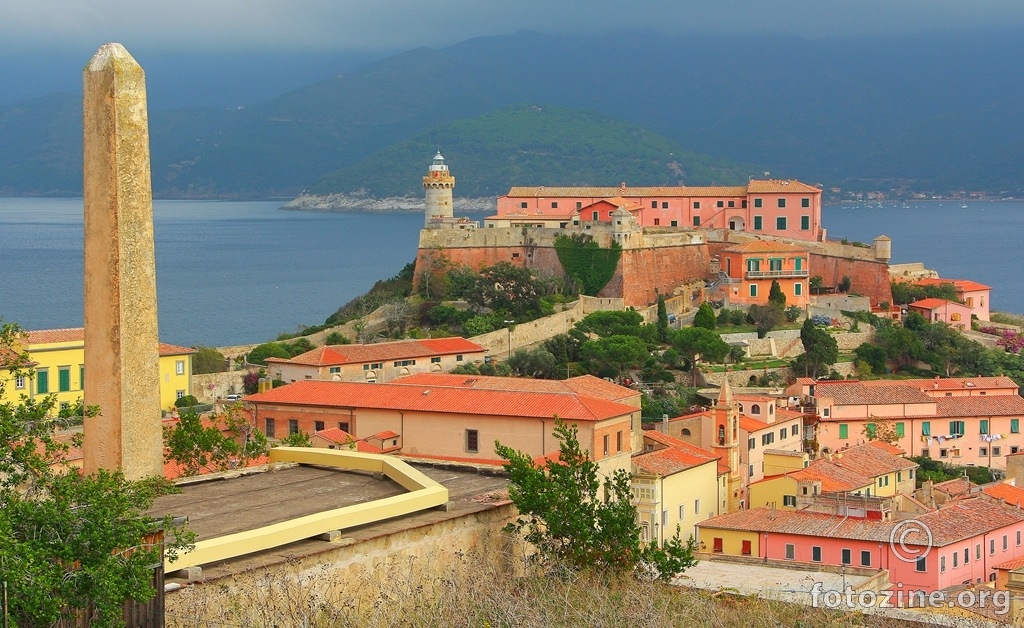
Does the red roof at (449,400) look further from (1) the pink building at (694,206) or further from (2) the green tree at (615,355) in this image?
(1) the pink building at (694,206)

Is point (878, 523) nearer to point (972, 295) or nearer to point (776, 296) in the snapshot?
point (776, 296)

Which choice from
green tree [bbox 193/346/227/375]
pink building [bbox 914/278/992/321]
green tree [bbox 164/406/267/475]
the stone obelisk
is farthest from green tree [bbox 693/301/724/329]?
the stone obelisk

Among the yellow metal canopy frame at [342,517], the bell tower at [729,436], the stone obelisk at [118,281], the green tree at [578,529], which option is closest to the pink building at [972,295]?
the bell tower at [729,436]

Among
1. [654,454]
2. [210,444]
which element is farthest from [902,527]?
[210,444]

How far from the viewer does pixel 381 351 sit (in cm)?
4381

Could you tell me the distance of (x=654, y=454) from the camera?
31859 millimetres

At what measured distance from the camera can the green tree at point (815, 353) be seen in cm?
4722

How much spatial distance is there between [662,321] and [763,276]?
5.05m

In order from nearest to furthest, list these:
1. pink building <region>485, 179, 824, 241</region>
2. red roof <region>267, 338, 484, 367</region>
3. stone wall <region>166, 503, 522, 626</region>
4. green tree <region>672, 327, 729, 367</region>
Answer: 1. stone wall <region>166, 503, 522, 626</region>
2. red roof <region>267, 338, 484, 367</region>
3. green tree <region>672, 327, 729, 367</region>
4. pink building <region>485, 179, 824, 241</region>

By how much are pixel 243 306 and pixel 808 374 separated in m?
48.4

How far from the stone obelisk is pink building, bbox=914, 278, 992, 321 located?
48376 millimetres

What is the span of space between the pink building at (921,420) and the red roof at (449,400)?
1481 cm

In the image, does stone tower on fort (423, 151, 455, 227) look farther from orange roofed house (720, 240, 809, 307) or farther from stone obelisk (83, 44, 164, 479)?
stone obelisk (83, 44, 164, 479)

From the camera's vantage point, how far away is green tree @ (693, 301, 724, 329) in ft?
164
